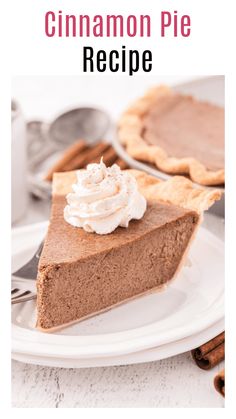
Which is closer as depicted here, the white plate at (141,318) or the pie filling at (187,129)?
the white plate at (141,318)

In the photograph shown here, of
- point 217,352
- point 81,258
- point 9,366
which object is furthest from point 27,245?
point 217,352

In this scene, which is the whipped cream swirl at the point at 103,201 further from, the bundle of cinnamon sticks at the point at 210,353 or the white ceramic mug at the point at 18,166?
the white ceramic mug at the point at 18,166

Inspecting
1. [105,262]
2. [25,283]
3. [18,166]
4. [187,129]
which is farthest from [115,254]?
[187,129]

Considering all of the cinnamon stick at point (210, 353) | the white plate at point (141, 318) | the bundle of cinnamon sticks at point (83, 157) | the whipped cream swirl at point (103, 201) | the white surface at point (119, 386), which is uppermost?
the bundle of cinnamon sticks at point (83, 157)

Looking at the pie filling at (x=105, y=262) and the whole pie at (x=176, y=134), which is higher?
the whole pie at (x=176, y=134)

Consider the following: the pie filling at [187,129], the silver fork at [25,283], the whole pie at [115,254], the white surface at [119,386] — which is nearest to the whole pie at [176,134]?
the pie filling at [187,129]
